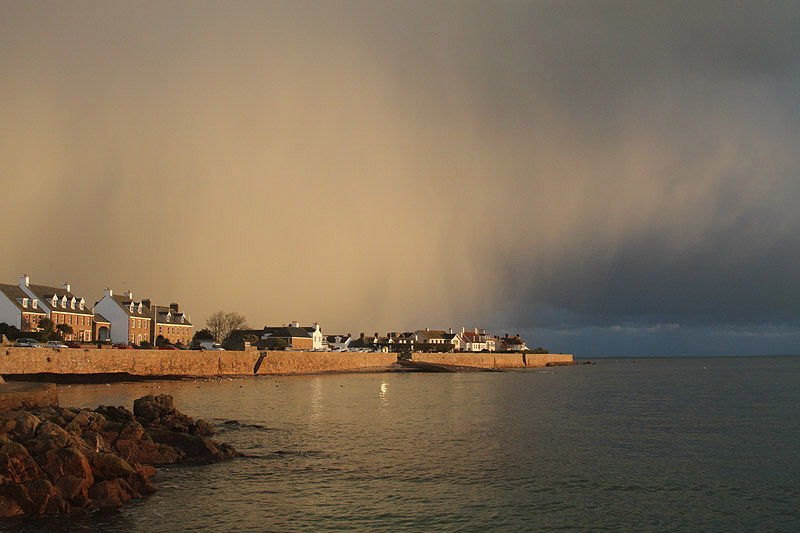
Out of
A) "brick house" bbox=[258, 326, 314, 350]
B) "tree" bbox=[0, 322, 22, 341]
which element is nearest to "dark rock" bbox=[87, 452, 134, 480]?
"tree" bbox=[0, 322, 22, 341]

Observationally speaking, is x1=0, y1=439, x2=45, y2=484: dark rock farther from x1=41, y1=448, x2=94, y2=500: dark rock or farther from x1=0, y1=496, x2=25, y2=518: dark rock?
x1=0, y1=496, x2=25, y2=518: dark rock

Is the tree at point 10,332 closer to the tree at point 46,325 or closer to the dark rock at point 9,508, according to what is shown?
the tree at point 46,325

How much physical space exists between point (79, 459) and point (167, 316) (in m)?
110

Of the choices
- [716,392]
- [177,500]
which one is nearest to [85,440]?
[177,500]

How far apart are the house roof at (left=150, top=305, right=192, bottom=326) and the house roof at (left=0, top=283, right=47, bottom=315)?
89.8 ft

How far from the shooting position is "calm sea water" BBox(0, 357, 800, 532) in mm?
19672

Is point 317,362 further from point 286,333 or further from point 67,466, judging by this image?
point 67,466

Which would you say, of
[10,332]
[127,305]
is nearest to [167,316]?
[127,305]

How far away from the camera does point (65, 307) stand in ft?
327

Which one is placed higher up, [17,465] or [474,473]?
[17,465]

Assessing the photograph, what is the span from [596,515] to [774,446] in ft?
65.4

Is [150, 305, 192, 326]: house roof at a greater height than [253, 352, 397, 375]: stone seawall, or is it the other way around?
[150, 305, 192, 326]: house roof

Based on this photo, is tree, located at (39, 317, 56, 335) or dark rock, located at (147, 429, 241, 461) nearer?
dark rock, located at (147, 429, 241, 461)

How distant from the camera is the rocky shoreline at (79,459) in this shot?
19.1 m
